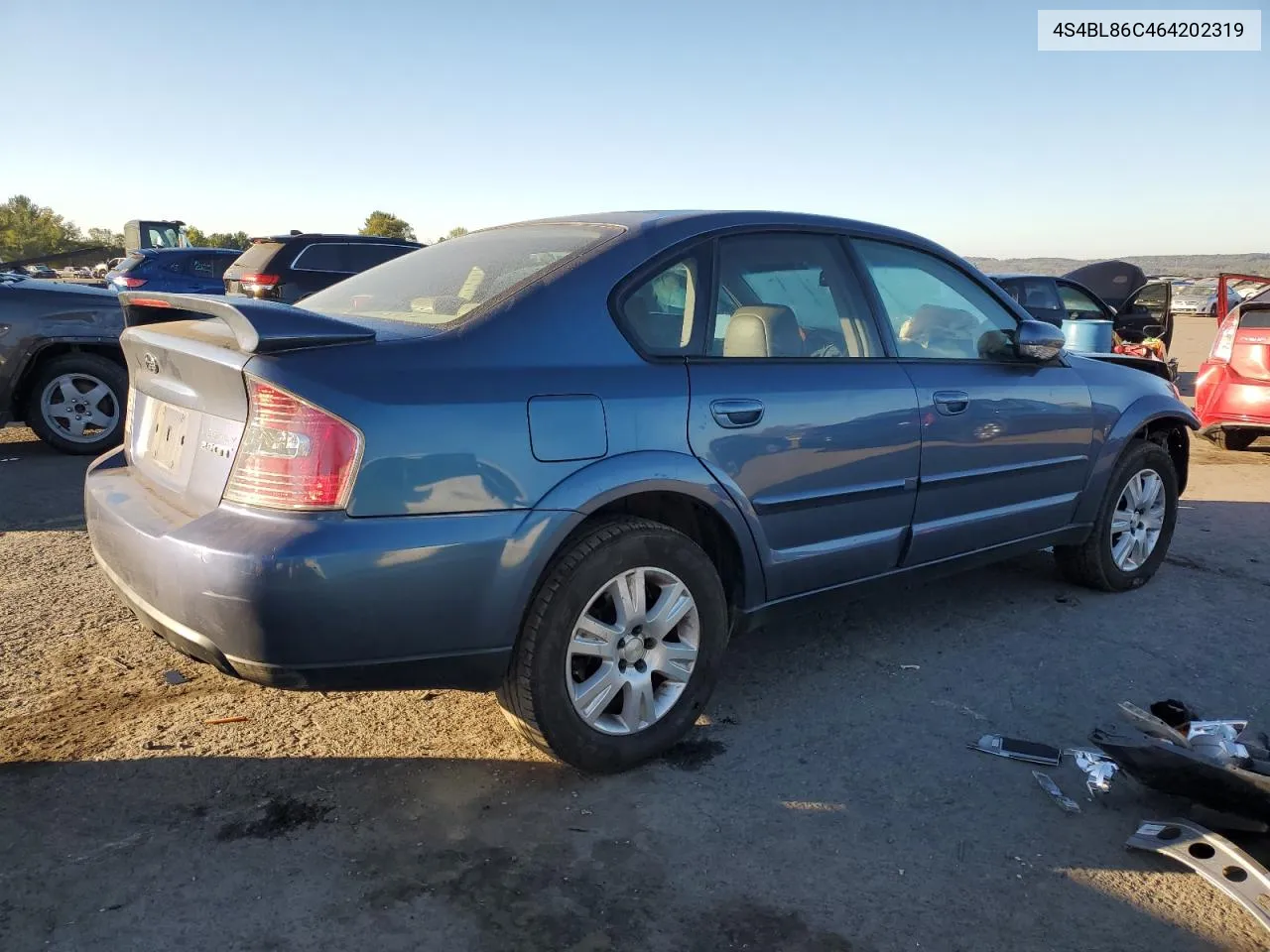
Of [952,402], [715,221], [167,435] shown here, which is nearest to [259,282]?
[167,435]

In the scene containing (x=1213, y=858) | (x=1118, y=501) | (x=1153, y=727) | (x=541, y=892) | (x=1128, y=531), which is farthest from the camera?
(x=1128, y=531)

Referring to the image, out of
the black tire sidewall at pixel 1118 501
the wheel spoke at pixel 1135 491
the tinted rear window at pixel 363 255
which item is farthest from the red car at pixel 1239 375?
the tinted rear window at pixel 363 255

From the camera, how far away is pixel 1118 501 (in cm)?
460

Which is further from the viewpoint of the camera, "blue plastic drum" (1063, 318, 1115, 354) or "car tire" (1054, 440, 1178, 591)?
"blue plastic drum" (1063, 318, 1115, 354)

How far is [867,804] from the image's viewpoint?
2.74 meters

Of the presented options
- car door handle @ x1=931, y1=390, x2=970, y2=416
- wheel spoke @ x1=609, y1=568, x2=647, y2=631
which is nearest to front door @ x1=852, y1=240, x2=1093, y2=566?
car door handle @ x1=931, y1=390, x2=970, y2=416

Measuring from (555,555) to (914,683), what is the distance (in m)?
1.66

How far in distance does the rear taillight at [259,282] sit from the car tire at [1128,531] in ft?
30.5

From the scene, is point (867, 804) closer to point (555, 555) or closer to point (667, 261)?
point (555, 555)

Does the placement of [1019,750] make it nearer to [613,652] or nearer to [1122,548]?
[613,652]

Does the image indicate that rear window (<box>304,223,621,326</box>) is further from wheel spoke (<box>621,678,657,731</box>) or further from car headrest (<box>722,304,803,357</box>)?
wheel spoke (<box>621,678,657,731</box>)

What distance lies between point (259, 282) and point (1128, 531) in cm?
965

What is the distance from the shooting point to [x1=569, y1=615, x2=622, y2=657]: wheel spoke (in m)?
2.75

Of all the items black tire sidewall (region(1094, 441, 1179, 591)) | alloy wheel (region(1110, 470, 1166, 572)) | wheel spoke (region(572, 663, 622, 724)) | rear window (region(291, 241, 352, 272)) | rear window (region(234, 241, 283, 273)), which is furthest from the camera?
rear window (region(291, 241, 352, 272))
